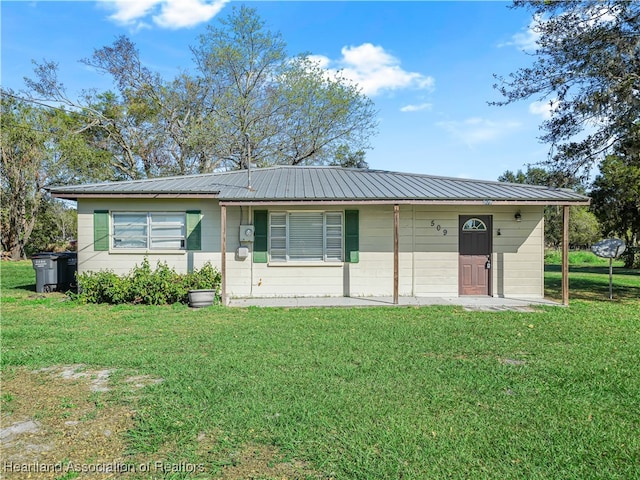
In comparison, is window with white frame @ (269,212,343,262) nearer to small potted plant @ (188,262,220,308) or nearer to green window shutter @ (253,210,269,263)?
green window shutter @ (253,210,269,263)

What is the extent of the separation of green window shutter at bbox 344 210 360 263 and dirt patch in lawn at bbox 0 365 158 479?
20.9 ft

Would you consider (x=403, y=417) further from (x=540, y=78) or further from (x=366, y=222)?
(x=540, y=78)

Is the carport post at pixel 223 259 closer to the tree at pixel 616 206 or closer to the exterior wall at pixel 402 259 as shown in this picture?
the exterior wall at pixel 402 259

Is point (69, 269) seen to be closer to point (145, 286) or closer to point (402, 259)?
point (145, 286)

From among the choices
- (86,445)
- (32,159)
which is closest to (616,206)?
(86,445)

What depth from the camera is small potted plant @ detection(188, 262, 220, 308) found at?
8484 mm

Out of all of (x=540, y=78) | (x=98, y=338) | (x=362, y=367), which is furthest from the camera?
(x=540, y=78)

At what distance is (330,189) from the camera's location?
973 cm

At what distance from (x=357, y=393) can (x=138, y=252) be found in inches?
310

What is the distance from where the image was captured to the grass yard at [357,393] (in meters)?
2.62

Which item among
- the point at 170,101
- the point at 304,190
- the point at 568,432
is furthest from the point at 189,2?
the point at 170,101

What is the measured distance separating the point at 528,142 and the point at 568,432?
10.4 metres

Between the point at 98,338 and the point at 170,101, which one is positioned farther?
the point at 170,101

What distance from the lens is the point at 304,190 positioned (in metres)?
9.63
